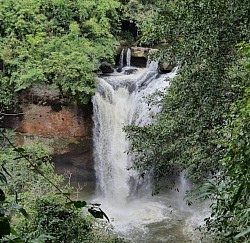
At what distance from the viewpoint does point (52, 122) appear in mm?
11875

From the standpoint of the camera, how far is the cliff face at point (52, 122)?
1179 centimetres

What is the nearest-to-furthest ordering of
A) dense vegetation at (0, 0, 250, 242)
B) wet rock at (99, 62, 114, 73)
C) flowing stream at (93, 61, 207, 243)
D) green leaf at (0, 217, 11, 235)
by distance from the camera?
green leaf at (0, 217, 11, 235) → dense vegetation at (0, 0, 250, 242) → flowing stream at (93, 61, 207, 243) → wet rock at (99, 62, 114, 73)

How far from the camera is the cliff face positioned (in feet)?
38.7

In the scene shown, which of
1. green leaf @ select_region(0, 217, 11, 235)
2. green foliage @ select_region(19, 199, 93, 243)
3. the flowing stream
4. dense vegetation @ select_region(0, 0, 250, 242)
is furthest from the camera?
the flowing stream

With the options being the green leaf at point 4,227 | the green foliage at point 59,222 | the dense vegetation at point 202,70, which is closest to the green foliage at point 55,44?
the green foliage at point 59,222

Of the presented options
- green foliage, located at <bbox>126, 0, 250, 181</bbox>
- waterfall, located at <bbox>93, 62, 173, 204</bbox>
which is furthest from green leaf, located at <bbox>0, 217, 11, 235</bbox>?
waterfall, located at <bbox>93, 62, 173, 204</bbox>

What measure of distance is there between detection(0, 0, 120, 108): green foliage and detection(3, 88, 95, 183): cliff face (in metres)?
0.37

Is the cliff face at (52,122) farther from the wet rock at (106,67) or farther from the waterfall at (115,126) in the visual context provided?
the wet rock at (106,67)

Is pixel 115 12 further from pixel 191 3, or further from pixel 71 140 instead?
pixel 191 3

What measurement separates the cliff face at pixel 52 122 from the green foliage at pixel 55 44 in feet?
1.22

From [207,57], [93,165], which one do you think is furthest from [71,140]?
[207,57]

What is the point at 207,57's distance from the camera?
5441mm

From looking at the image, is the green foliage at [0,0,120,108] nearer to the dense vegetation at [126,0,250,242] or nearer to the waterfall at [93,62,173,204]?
the waterfall at [93,62,173,204]

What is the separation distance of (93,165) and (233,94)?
24.8 feet
